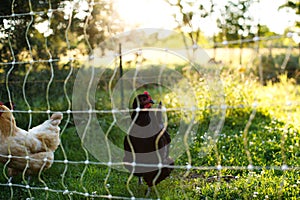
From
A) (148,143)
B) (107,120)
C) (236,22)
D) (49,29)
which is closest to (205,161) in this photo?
(148,143)

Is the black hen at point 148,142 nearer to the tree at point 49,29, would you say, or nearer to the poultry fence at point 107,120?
the poultry fence at point 107,120

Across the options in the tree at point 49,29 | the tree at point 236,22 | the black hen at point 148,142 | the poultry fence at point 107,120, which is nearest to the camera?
the black hen at point 148,142

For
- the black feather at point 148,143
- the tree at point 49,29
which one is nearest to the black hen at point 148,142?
the black feather at point 148,143

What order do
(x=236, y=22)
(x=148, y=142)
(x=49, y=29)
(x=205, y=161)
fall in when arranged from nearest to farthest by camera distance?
(x=148, y=142) < (x=205, y=161) < (x=49, y=29) < (x=236, y=22)

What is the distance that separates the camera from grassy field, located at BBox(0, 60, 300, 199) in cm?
247

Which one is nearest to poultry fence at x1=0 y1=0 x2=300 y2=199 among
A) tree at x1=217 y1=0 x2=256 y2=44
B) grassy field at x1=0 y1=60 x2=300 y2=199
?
grassy field at x1=0 y1=60 x2=300 y2=199

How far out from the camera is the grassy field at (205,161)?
97.4 inches

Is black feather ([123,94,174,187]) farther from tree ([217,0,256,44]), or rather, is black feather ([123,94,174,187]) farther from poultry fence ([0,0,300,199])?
tree ([217,0,256,44])

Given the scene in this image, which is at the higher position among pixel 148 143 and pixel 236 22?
pixel 236 22

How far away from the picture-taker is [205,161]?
3.32 metres

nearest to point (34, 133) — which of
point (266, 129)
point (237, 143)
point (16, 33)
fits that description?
point (16, 33)

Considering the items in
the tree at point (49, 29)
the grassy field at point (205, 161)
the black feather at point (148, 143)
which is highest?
the tree at point (49, 29)

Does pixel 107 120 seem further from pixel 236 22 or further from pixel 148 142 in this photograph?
pixel 236 22

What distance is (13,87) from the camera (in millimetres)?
4488
